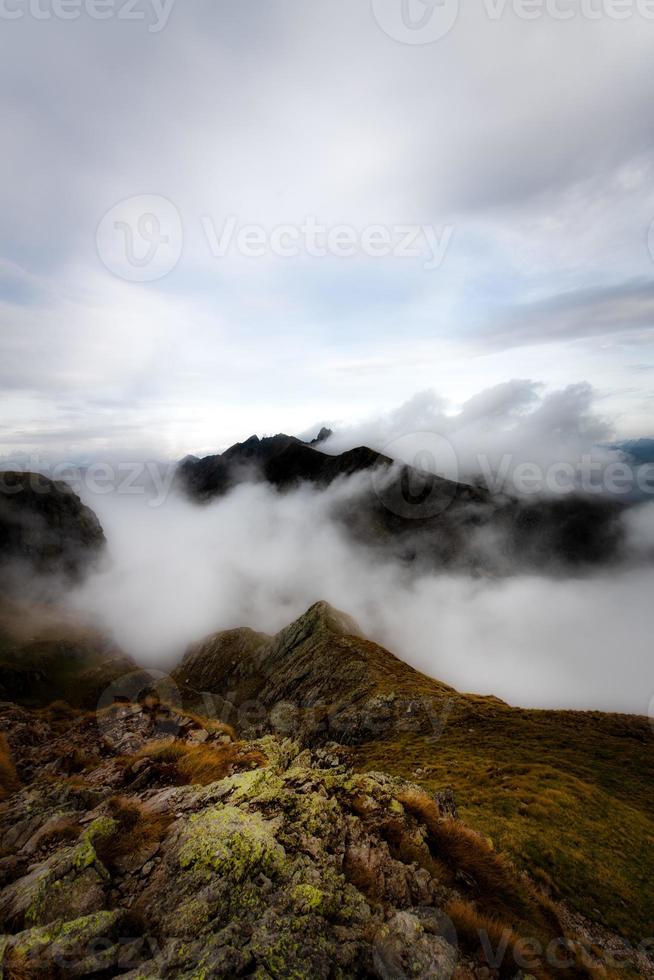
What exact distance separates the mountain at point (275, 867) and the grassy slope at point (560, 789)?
0.17m

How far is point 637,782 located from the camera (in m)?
34.8

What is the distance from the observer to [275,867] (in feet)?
31.7

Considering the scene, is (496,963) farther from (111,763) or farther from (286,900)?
(111,763)

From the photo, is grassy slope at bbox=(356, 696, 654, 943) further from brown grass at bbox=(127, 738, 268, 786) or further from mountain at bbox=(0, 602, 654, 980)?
brown grass at bbox=(127, 738, 268, 786)

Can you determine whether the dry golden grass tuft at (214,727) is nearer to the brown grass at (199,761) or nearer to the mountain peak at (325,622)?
the brown grass at (199,761)

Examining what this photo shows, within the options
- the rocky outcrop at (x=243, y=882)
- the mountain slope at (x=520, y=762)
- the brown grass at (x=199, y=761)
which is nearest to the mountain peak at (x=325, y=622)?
the mountain slope at (x=520, y=762)

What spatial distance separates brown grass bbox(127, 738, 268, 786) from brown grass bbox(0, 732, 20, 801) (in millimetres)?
4037

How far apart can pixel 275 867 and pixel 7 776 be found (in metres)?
13.7

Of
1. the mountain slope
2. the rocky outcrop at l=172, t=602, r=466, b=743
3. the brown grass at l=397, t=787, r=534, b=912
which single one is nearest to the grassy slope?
the mountain slope

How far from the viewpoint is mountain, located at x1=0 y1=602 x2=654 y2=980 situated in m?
7.87

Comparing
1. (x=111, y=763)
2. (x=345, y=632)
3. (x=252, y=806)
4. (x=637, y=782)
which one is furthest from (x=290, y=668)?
(x=252, y=806)

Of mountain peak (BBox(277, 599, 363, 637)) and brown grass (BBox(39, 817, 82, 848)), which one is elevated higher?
brown grass (BBox(39, 817, 82, 848))

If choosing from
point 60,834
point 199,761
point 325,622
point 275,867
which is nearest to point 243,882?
point 275,867

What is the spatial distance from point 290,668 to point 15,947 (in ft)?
335
